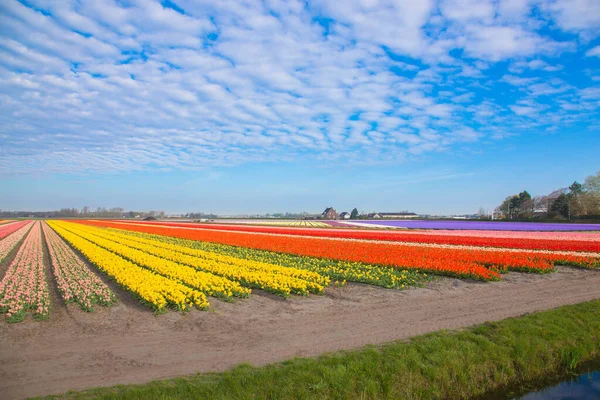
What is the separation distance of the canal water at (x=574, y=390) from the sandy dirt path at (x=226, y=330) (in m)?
2.33

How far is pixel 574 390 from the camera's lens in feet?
25.7

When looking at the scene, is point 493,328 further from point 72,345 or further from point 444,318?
point 72,345

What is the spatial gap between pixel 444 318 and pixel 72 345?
9.39 metres

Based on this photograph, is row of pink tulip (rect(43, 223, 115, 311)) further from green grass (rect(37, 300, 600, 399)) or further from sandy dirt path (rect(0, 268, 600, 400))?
green grass (rect(37, 300, 600, 399))

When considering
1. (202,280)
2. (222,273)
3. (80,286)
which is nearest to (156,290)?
(202,280)

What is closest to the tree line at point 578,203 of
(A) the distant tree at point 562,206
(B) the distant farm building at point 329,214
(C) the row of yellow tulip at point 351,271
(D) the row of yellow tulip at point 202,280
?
(A) the distant tree at point 562,206

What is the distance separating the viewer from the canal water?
758 cm

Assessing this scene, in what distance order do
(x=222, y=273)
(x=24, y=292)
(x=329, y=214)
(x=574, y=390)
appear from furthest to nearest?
(x=329, y=214) < (x=222, y=273) < (x=24, y=292) < (x=574, y=390)

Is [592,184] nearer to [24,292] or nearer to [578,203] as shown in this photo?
[578,203]

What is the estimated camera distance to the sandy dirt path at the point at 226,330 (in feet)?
23.4

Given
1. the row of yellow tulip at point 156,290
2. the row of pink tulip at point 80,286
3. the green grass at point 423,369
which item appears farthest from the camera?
the row of pink tulip at point 80,286

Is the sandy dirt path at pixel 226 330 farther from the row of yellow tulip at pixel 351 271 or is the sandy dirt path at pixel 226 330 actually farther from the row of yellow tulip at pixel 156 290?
the row of yellow tulip at pixel 351 271

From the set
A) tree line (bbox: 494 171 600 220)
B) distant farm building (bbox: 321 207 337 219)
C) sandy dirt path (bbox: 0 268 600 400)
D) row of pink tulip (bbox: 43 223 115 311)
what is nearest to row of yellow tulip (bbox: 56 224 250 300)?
sandy dirt path (bbox: 0 268 600 400)

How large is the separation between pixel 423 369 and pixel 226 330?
4818mm
